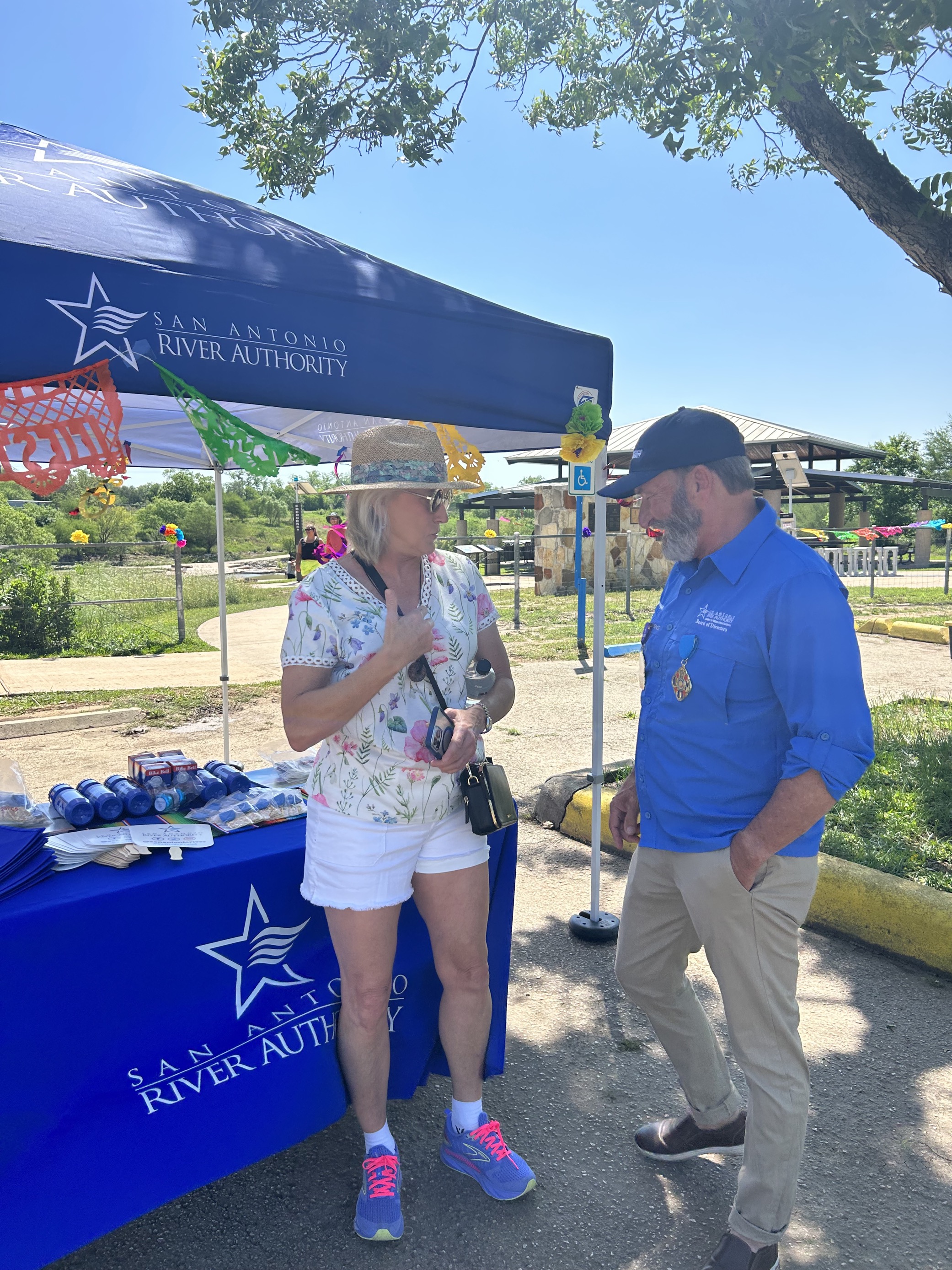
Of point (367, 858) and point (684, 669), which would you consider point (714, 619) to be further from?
point (367, 858)

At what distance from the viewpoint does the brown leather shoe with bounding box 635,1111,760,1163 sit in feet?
7.72

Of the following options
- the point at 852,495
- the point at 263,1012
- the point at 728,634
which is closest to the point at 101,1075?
the point at 263,1012

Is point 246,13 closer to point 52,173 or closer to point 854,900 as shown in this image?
point 52,173

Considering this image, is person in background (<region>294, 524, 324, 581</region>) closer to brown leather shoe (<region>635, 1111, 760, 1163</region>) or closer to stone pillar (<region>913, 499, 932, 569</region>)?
brown leather shoe (<region>635, 1111, 760, 1163</region>)

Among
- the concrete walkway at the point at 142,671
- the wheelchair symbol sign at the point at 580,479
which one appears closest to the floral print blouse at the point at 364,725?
the concrete walkway at the point at 142,671

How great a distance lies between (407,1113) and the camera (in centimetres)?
261

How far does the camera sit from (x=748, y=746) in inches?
73.9

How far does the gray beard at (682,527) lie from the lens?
1.98m

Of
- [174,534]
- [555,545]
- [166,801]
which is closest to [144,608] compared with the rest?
[174,534]

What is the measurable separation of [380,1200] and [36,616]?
11526 mm

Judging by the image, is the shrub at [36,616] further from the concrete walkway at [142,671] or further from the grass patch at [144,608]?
the concrete walkway at [142,671]

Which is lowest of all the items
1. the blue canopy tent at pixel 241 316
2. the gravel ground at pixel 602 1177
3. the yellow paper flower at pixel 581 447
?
the gravel ground at pixel 602 1177

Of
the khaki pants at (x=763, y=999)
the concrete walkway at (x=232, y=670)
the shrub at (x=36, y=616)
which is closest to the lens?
the khaki pants at (x=763, y=999)

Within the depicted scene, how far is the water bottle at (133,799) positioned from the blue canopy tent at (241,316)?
3.60ft
